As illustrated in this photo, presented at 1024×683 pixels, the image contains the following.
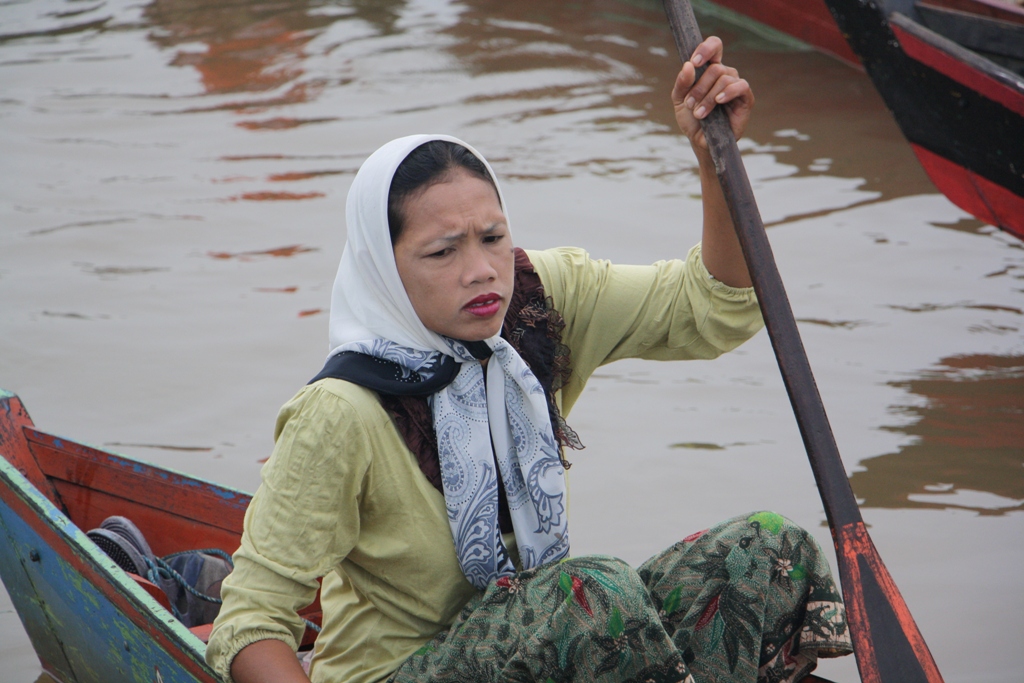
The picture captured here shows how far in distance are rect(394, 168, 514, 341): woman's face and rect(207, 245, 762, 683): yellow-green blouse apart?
186 millimetres

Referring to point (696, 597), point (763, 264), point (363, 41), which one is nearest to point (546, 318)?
point (763, 264)

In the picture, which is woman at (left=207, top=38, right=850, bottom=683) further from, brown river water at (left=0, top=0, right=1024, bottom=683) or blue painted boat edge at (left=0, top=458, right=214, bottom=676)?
brown river water at (left=0, top=0, right=1024, bottom=683)

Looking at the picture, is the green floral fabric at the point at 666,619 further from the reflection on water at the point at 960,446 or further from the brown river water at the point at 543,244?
the reflection on water at the point at 960,446

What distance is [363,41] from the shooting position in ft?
28.1

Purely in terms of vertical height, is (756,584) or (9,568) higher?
(756,584)

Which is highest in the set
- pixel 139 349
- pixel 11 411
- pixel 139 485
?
pixel 11 411

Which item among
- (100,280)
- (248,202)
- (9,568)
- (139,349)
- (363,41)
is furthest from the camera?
(363,41)

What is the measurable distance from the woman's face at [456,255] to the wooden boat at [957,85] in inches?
106

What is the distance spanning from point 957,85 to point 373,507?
3.20 metres

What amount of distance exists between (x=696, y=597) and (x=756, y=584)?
10 cm

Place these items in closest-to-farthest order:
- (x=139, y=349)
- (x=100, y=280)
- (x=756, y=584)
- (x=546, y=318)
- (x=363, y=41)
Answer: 1. (x=756, y=584)
2. (x=546, y=318)
3. (x=139, y=349)
4. (x=100, y=280)
5. (x=363, y=41)

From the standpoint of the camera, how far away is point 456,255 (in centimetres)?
169

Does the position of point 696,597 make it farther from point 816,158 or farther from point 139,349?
point 816,158

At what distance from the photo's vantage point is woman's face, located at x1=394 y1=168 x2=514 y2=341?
1.67m
